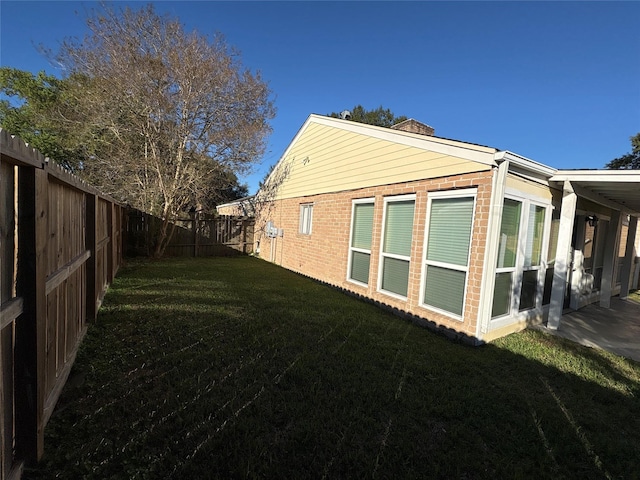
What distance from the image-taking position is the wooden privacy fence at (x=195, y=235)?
12195mm

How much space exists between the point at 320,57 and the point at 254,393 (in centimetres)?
1230

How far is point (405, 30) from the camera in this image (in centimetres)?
896

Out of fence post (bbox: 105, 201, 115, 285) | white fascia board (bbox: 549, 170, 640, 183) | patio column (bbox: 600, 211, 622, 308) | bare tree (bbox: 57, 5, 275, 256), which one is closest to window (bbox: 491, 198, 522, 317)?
white fascia board (bbox: 549, 170, 640, 183)

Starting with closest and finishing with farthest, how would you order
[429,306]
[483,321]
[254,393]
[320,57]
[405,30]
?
[254,393], [483,321], [429,306], [405,30], [320,57]

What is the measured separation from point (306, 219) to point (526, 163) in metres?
6.73

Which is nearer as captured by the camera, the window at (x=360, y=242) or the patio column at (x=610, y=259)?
the window at (x=360, y=242)

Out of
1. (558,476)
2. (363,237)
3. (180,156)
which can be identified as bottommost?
(558,476)

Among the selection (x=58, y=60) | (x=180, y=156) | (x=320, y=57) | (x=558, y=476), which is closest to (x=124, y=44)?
(x=58, y=60)

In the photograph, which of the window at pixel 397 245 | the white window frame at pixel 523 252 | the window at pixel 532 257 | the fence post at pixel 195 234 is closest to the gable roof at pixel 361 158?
the window at pixel 397 245

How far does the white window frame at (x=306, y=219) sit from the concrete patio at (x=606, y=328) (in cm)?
666

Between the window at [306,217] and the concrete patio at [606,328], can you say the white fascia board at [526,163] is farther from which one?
the window at [306,217]

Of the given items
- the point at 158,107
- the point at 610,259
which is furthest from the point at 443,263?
the point at 158,107

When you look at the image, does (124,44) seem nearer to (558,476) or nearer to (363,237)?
(363,237)

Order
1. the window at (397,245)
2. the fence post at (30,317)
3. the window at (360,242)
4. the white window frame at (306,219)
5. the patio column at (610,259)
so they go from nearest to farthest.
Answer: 1. the fence post at (30,317)
2. the window at (397,245)
3. the window at (360,242)
4. the patio column at (610,259)
5. the white window frame at (306,219)
